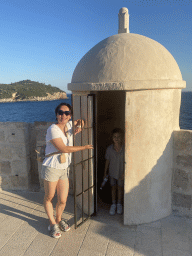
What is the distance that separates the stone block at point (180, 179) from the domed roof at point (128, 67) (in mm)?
1467

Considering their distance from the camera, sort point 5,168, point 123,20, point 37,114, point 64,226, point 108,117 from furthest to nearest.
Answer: point 37,114
point 108,117
point 5,168
point 123,20
point 64,226

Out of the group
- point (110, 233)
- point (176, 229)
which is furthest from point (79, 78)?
point (176, 229)

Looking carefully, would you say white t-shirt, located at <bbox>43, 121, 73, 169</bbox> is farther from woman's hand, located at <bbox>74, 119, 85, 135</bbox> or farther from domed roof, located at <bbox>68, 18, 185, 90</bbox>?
domed roof, located at <bbox>68, 18, 185, 90</bbox>

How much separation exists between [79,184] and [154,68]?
2.36 m

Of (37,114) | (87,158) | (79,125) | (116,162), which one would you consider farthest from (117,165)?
(37,114)

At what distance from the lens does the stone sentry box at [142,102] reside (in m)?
3.03

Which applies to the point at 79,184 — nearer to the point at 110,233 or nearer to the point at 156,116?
the point at 110,233

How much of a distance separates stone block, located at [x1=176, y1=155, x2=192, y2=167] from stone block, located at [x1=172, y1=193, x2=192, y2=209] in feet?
1.86

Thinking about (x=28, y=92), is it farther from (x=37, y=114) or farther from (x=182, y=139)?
(x=182, y=139)

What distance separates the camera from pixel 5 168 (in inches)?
180

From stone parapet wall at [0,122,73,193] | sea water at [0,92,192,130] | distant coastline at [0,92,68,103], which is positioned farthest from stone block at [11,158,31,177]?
distant coastline at [0,92,68,103]

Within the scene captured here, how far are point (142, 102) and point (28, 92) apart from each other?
12127 centimetres

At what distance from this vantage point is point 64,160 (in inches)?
115

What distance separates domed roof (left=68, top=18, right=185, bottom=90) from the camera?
2.99 m
